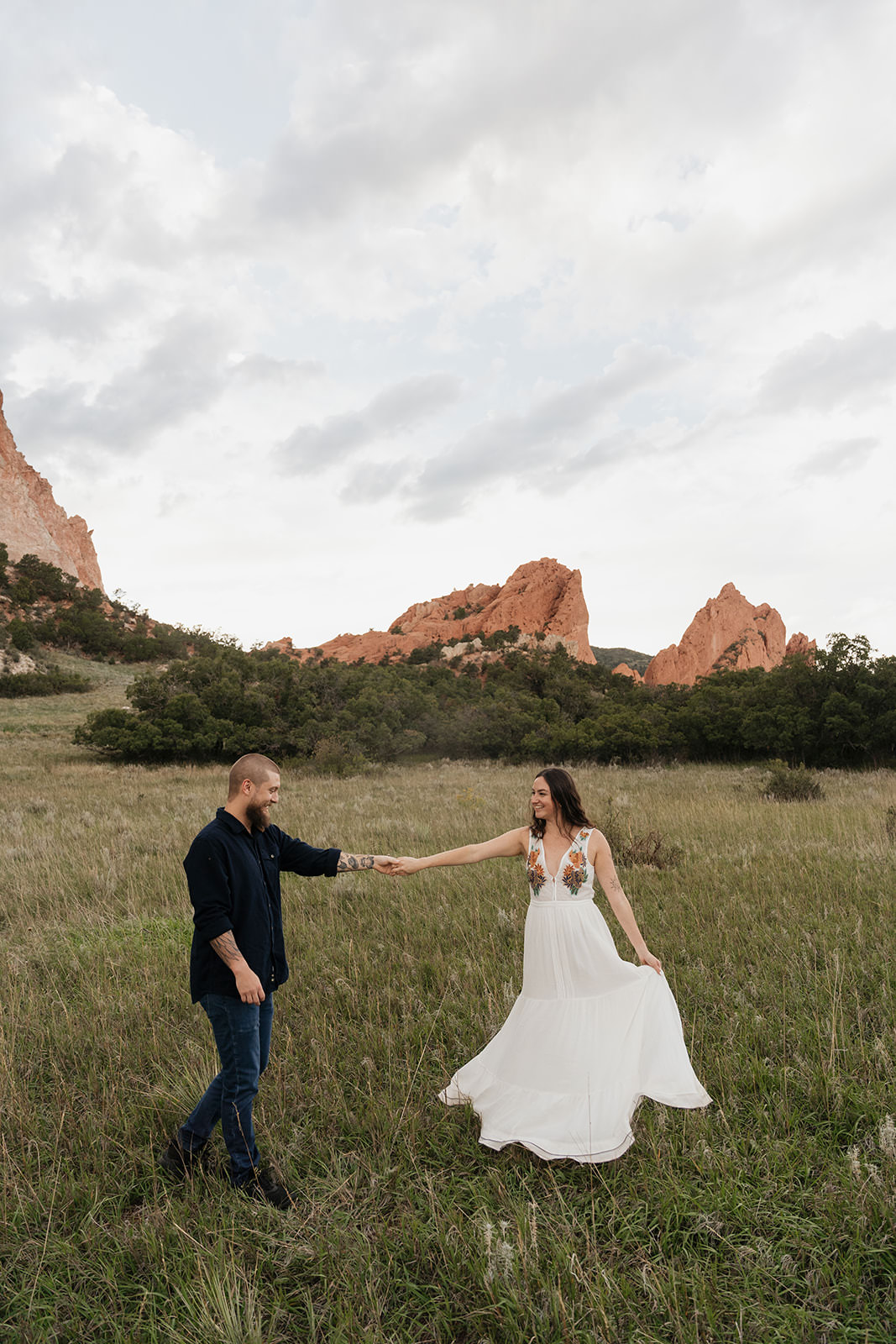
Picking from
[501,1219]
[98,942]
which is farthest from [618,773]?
[501,1219]

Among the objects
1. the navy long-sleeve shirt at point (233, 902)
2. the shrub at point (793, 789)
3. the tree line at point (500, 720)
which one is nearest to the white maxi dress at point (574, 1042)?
the navy long-sleeve shirt at point (233, 902)

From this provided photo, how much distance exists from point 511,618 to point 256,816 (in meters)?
122

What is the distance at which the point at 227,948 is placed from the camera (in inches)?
105

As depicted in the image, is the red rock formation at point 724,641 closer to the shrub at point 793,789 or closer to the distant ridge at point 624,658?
the distant ridge at point 624,658

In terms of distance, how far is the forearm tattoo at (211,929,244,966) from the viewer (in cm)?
267

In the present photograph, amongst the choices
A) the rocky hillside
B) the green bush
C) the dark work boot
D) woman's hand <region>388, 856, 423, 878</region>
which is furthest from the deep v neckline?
the rocky hillside

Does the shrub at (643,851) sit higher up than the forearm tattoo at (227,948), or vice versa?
the forearm tattoo at (227,948)

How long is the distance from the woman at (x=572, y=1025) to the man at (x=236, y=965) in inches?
40.9

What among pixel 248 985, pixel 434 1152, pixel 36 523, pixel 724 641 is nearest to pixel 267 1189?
pixel 434 1152

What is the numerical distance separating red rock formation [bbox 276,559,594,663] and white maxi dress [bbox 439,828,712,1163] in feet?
348

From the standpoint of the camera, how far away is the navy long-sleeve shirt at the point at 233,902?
2691 mm

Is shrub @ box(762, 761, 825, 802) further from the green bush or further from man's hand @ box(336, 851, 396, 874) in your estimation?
the green bush

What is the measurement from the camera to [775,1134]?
295 centimetres

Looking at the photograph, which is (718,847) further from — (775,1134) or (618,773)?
(618,773)
